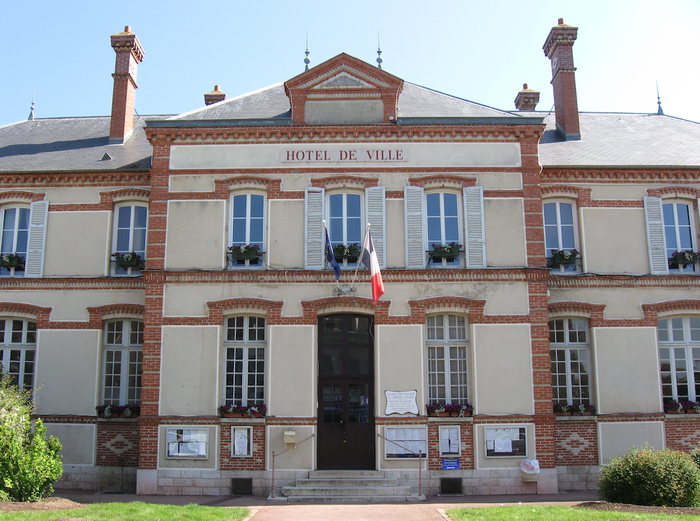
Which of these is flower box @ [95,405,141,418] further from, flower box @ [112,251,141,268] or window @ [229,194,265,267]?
window @ [229,194,265,267]

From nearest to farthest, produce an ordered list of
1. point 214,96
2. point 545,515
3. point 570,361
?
1. point 545,515
2. point 570,361
3. point 214,96

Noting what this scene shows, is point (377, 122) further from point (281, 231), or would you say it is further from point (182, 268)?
point (182, 268)

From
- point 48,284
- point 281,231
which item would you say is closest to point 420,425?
point 281,231

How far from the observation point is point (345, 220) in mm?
15172

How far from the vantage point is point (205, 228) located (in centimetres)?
1502

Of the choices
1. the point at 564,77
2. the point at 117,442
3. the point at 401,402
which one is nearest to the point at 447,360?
the point at 401,402

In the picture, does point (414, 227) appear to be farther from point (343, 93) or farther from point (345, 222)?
point (343, 93)

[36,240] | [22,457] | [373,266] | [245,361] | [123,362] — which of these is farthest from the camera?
[36,240]

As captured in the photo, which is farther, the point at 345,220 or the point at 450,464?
the point at 345,220

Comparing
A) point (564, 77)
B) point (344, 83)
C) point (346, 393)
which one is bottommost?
point (346, 393)

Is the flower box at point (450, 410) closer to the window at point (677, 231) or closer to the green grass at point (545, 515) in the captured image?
the green grass at point (545, 515)

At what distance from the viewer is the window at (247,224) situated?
1497 centimetres

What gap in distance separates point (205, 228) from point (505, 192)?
7.16 meters

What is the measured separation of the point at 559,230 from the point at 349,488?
8316mm
